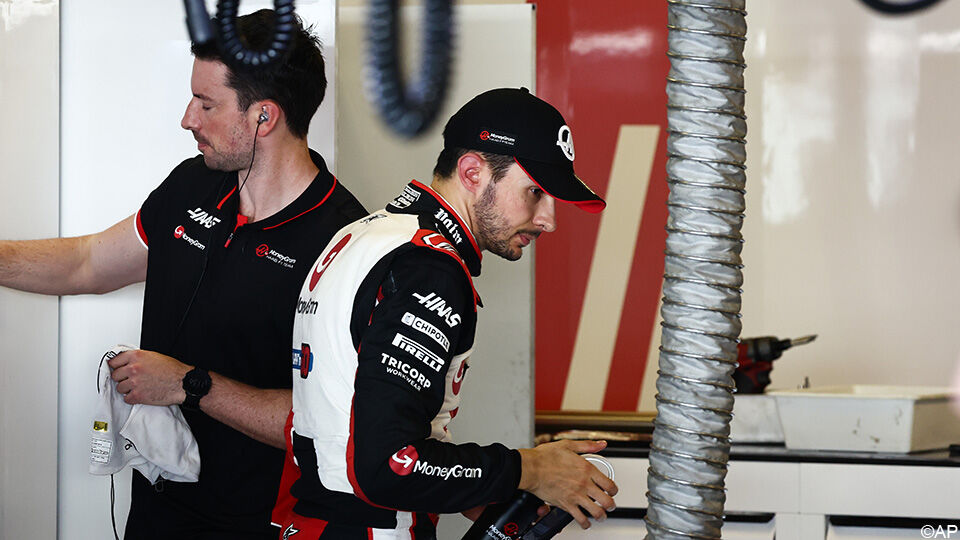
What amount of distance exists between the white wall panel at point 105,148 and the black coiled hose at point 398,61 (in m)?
0.18

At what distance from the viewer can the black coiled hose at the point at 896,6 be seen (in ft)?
3.41

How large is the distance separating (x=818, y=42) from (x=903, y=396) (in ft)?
5.09

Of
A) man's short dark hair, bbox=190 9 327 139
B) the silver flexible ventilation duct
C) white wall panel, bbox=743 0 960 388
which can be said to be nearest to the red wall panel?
white wall panel, bbox=743 0 960 388

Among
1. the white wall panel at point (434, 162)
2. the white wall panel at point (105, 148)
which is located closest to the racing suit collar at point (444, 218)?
the white wall panel at point (105, 148)

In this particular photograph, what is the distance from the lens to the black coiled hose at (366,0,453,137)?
1542 millimetres

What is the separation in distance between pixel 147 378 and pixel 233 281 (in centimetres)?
21

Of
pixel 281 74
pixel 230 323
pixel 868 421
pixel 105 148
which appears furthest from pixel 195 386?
pixel 868 421

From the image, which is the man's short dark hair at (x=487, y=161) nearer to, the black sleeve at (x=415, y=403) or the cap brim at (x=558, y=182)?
the cap brim at (x=558, y=182)

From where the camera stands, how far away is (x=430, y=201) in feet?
4.39

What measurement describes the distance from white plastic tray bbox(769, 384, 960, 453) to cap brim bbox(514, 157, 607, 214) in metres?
1.58

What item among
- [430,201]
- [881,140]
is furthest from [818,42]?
[430,201]

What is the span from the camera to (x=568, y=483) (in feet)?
3.99

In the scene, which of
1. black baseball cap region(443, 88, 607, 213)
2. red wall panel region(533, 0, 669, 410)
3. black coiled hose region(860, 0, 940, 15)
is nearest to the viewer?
black coiled hose region(860, 0, 940, 15)

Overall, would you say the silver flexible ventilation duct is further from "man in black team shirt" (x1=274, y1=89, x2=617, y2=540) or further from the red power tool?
the red power tool
